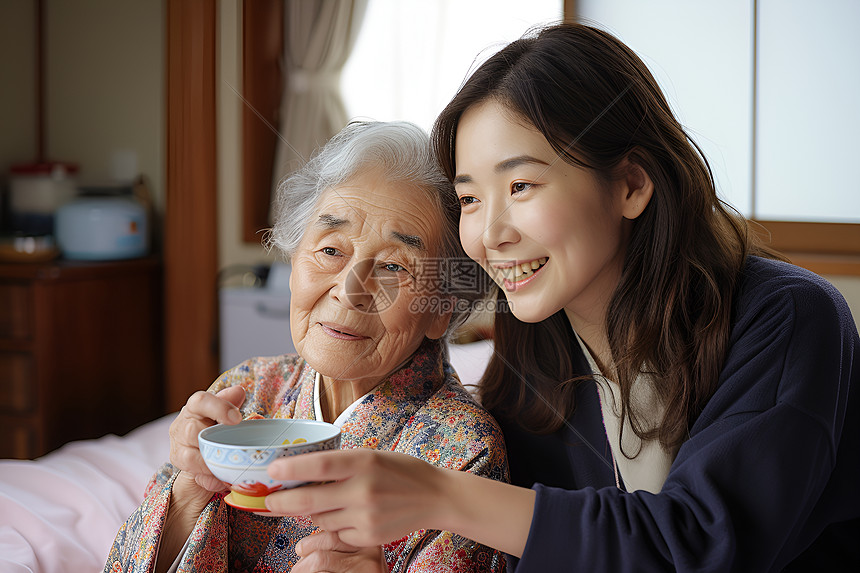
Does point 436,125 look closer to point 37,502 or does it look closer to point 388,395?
point 388,395

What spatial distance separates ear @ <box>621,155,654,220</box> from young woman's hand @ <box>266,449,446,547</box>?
0.52 meters

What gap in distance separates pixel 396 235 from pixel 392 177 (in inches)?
3.9

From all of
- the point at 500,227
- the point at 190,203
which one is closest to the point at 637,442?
the point at 500,227

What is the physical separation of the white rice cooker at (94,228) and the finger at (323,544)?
97.6 inches

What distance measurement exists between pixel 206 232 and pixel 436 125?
2273mm

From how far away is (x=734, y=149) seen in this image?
2633mm

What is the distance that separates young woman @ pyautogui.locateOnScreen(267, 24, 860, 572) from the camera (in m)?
0.82

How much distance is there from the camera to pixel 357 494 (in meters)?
0.77

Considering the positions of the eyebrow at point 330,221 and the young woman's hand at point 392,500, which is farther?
the eyebrow at point 330,221

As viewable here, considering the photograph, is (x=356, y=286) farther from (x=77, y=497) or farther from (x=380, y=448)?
(x=77, y=497)

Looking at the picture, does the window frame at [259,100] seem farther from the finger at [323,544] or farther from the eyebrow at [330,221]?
the finger at [323,544]

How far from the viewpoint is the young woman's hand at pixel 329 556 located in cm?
90

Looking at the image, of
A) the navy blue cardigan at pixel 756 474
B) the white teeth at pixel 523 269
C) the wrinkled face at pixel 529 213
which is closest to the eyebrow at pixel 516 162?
the wrinkled face at pixel 529 213

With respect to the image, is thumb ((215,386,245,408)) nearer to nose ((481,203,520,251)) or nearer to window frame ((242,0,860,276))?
nose ((481,203,520,251))
